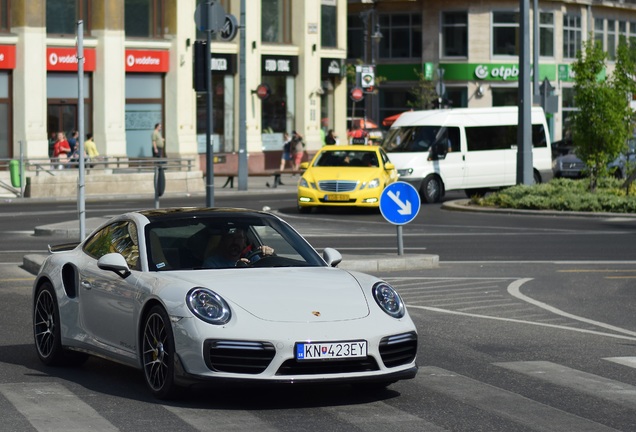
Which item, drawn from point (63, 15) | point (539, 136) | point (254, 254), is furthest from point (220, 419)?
point (63, 15)

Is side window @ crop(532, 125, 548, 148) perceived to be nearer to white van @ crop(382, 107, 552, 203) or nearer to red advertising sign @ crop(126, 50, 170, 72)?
white van @ crop(382, 107, 552, 203)

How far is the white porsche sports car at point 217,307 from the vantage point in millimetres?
9148

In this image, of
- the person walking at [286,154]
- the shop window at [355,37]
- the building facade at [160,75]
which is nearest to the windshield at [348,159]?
the building facade at [160,75]

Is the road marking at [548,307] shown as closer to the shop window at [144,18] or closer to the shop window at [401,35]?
the shop window at [144,18]

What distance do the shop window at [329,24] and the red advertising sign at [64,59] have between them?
42.8 ft

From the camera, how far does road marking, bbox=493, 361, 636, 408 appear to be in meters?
9.88

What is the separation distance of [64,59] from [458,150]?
15057 mm

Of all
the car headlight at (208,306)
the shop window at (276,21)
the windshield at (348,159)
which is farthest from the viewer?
the shop window at (276,21)

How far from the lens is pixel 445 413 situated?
9156mm

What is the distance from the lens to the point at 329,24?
6025 centimetres

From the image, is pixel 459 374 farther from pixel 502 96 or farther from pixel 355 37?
pixel 355 37

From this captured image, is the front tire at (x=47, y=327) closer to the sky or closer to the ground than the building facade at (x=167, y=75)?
closer to the ground

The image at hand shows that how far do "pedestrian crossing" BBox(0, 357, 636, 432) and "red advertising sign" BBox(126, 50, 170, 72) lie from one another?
134 feet

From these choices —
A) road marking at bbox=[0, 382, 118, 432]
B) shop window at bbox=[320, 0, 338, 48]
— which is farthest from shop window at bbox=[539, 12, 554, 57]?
road marking at bbox=[0, 382, 118, 432]
